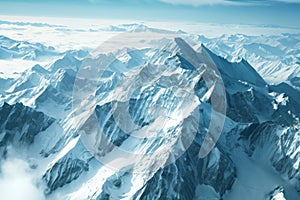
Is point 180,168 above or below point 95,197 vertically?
above

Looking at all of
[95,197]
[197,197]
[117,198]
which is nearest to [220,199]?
[197,197]

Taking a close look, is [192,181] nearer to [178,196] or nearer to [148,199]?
[178,196]

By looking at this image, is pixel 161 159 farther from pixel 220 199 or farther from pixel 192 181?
pixel 220 199

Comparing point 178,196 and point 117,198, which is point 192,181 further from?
point 117,198

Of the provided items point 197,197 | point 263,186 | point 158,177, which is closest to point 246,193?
point 263,186

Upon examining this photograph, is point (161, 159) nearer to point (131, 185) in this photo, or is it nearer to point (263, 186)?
point (131, 185)

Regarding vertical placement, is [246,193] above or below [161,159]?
below

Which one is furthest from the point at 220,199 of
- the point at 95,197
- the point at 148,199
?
the point at 95,197
